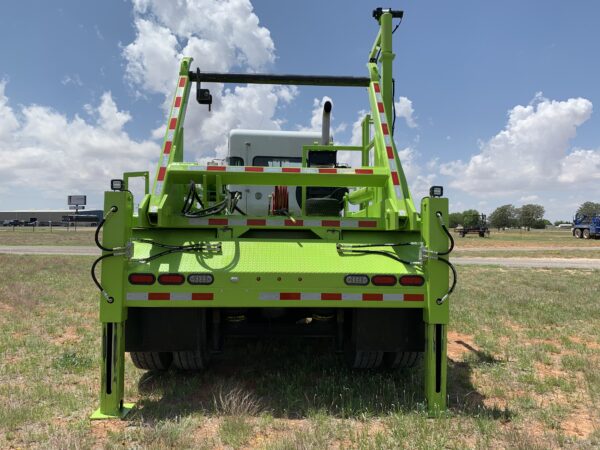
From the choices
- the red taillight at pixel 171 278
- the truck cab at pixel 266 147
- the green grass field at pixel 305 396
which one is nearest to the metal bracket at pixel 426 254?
the green grass field at pixel 305 396

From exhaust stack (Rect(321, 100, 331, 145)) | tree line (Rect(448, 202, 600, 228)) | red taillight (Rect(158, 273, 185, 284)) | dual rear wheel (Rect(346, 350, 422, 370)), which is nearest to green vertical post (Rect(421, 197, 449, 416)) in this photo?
dual rear wheel (Rect(346, 350, 422, 370))

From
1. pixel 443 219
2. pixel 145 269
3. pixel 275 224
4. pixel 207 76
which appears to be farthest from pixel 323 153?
pixel 145 269

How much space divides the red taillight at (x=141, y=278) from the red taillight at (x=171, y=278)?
5 cm

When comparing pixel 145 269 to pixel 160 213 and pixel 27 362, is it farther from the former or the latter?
pixel 27 362

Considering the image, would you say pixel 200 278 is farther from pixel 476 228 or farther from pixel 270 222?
pixel 476 228

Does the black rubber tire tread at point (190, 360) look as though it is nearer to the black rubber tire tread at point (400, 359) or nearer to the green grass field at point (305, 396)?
the green grass field at point (305, 396)

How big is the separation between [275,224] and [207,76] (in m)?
2.26

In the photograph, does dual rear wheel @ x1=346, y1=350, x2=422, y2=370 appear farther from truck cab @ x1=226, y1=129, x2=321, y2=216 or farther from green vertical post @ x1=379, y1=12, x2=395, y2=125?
truck cab @ x1=226, y1=129, x2=321, y2=216

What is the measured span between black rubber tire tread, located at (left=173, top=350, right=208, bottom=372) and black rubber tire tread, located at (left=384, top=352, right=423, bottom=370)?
5.32 ft

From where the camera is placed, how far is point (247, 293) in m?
3.36

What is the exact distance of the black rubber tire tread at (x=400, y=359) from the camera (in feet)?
13.6

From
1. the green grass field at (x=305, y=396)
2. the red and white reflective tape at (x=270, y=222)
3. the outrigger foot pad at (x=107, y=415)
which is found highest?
the red and white reflective tape at (x=270, y=222)

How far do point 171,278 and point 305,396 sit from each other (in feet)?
4.49

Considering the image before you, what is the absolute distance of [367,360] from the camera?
13.3 ft
